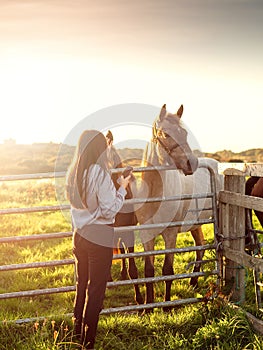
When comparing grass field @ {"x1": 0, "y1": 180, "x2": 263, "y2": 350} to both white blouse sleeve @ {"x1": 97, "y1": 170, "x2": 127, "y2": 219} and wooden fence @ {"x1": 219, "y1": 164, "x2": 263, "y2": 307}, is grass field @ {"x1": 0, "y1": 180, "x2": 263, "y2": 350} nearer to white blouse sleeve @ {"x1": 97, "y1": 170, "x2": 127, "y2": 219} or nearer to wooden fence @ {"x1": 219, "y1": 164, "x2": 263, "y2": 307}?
wooden fence @ {"x1": 219, "y1": 164, "x2": 263, "y2": 307}

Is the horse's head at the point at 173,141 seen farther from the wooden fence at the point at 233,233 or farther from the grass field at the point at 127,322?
the grass field at the point at 127,322

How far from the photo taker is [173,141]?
5.77 meters

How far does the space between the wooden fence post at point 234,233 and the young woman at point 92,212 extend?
69.8 inches

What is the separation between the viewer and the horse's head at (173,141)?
221 inches

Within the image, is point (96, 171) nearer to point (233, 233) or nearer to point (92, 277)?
point (92, 277)

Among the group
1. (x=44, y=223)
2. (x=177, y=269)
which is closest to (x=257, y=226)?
(x=177, y=269)

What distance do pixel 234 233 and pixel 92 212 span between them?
7.35ft

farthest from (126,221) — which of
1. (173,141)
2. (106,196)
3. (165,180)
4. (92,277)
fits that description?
(106,196)

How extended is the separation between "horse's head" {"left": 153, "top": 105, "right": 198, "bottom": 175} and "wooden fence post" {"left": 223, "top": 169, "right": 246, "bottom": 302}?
0.49 m

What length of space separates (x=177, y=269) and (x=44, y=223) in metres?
5.15

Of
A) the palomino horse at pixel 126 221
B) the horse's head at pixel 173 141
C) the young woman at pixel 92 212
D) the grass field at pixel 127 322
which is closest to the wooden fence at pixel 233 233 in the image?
the grass field at pixel 127 322

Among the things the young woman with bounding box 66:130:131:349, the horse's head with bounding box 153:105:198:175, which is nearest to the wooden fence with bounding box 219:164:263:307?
the horse's head with bounding box 153:105:198:175

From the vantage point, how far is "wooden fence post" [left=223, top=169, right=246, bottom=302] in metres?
5.52

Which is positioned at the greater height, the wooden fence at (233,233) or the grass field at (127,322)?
the wooden fence at (233,233)
